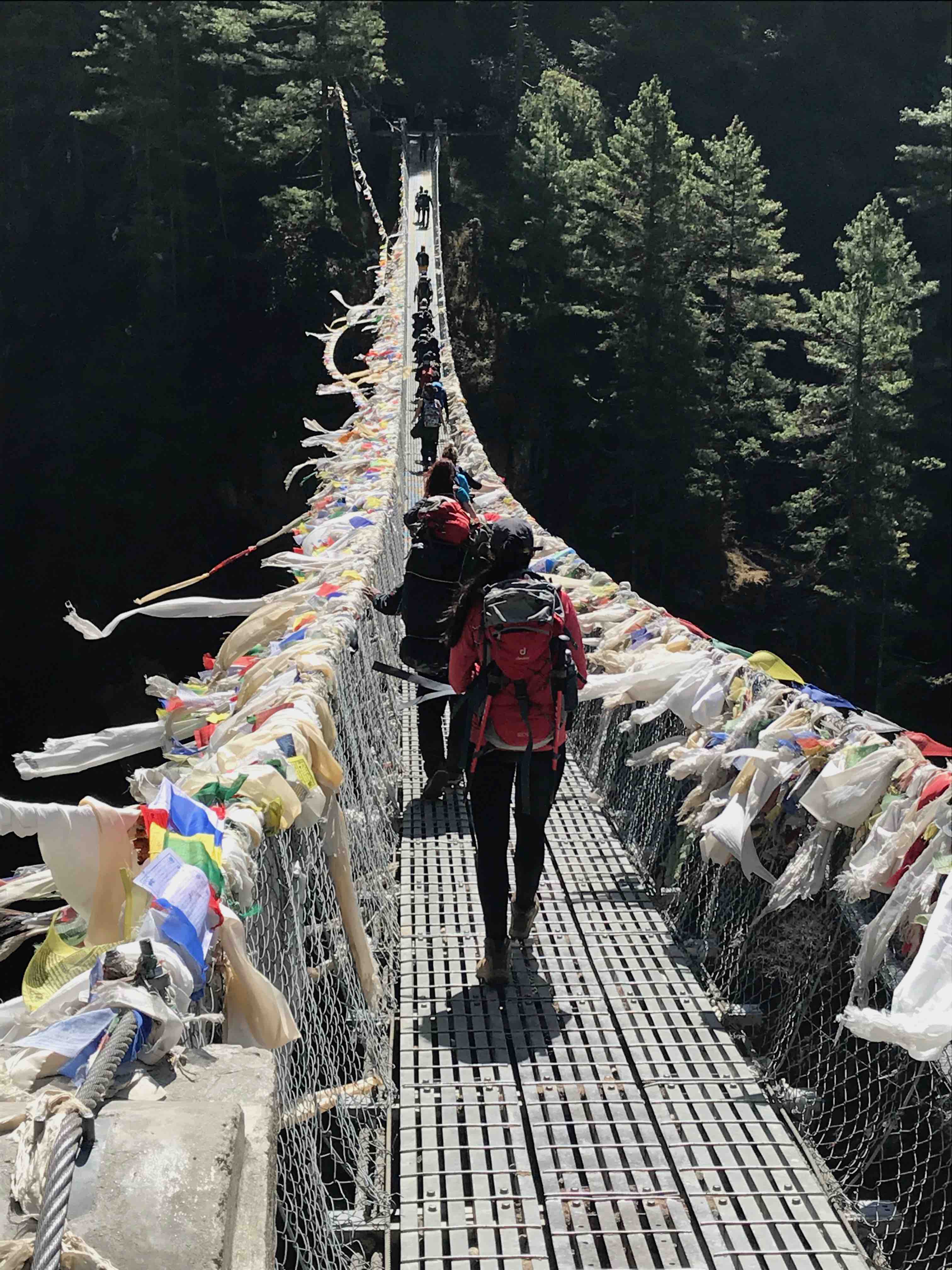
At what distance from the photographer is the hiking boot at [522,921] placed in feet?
12.9

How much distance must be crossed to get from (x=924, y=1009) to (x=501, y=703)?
142cm

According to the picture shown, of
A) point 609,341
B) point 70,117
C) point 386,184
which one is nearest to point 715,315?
point 609,341

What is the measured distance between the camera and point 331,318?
33.5 meters

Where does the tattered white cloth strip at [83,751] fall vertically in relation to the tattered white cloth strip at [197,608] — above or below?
above

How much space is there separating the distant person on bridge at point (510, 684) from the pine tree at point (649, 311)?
79.6 feet

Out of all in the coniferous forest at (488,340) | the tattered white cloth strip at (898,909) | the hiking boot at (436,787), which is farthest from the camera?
the coniferous forest at (488,340)

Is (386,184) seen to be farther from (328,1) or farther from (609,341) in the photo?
(609,341)

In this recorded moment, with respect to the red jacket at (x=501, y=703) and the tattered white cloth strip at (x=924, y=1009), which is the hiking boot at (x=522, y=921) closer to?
the red jacket at (x=501, y=703)

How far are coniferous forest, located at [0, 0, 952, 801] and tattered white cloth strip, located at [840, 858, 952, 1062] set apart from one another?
905 inches

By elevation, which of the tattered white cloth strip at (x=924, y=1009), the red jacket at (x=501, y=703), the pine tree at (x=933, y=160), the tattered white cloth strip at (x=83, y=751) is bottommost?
the tattered white cloth strip at (x=924, y=1009)

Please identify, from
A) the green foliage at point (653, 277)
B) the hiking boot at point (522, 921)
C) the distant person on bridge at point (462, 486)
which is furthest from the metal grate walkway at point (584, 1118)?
the green foliage at point (653, 277)

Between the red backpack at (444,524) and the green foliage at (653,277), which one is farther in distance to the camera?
the green foliage at (653,277)

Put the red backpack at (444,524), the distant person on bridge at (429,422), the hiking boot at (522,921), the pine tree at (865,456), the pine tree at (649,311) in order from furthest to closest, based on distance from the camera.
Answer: the pine tree at (649,311) < the pine tree at (865,456) < the distant person on bridge at (429,422) < the red backpack at (444,524) < the hiking boot at (522,921)

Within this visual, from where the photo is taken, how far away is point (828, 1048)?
356 cm
